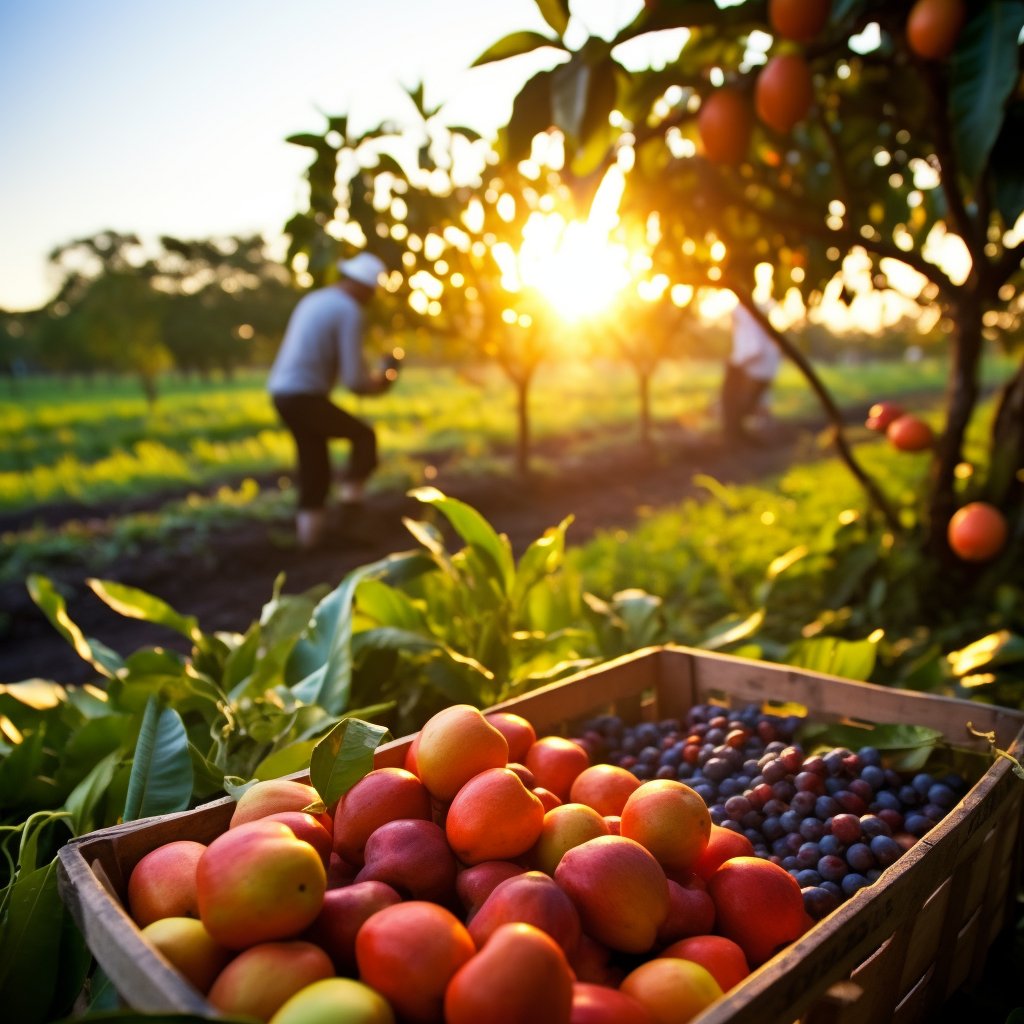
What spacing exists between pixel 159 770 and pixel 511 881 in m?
0.65

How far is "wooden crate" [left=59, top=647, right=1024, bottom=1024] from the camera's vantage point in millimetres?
744

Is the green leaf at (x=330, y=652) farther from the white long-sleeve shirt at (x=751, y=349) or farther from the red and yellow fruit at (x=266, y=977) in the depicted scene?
the white long-sleeve shirt at (x=751, y=349)

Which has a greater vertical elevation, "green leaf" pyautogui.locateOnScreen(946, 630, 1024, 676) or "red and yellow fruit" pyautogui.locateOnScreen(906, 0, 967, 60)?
"red and yellow fruit" pyautogui.locateOnScreen(906, 0, 967, 60)

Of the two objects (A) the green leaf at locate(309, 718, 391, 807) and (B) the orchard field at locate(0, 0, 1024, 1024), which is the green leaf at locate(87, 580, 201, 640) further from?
(A) the green leaf at locate(309, 718, 391, 807)

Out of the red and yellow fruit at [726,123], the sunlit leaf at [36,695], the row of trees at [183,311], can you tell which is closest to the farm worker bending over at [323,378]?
the red and yellow fruit at [726,123]

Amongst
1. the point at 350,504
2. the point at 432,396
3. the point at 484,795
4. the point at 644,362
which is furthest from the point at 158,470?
the point at 432,396

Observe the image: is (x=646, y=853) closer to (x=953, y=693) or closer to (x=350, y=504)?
(x=953, y=693)

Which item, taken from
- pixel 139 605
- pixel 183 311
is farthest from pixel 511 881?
pixel 183 311

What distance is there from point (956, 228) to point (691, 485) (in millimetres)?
6621

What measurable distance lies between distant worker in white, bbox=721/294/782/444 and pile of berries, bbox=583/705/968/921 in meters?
8.03

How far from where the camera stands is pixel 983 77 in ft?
5.96

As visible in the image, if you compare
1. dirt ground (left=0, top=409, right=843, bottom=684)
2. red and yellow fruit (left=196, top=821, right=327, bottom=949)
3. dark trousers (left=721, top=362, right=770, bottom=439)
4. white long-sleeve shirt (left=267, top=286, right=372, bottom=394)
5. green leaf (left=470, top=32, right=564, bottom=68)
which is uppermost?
green leaf (left=470, top=32, right=564, bottom=68)

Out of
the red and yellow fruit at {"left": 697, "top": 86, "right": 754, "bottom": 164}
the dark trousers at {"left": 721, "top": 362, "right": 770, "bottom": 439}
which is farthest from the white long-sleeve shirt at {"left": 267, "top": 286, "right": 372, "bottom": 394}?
the dark trousers at {"left": 721, "top": 362, "right": 770, "bottom": 439}

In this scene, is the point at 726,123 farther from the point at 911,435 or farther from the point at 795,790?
the point at 795,790
